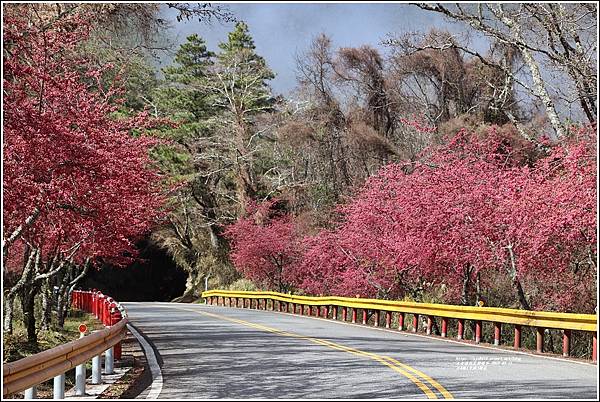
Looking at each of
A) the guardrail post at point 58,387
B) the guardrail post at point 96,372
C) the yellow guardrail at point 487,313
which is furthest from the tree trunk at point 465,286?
the guardrail post at point 58,387

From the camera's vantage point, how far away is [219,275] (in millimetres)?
53719

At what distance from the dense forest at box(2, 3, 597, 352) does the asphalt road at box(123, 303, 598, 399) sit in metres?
3.01

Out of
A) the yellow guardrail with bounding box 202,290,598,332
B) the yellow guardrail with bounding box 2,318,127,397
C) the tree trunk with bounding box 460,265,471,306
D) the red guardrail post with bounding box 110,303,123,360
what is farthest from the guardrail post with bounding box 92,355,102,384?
the tree trunk with bounding box 460,265,471,306

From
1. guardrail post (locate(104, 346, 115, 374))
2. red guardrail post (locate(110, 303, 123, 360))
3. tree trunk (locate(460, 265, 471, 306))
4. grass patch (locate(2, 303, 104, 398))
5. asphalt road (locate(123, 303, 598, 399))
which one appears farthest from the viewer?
tree trunk (locate(460, 265, 471, 306))

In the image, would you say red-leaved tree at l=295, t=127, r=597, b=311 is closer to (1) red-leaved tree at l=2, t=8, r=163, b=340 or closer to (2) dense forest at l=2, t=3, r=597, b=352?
(2) dense forest at l=2, t=3, r=597, b=352

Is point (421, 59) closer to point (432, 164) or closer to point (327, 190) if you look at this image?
point (327, 190)

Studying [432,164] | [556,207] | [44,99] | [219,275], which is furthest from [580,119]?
[219,275]

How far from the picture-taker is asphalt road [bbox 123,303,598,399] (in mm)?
10766

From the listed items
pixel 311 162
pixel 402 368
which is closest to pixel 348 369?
pixel 402 368

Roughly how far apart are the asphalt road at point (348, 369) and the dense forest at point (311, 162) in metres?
3.01

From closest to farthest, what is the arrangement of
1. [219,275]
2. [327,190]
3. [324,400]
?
[324,400] → [327,190] → [219,275]

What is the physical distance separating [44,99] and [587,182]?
11.6m

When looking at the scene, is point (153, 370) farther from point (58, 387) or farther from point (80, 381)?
point (58, 387)

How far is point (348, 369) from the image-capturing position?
13.2 metres
